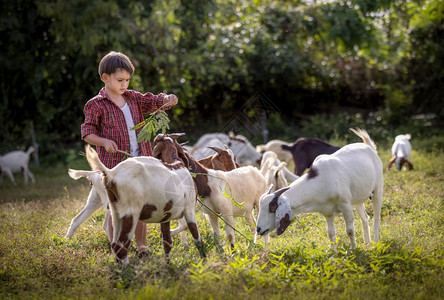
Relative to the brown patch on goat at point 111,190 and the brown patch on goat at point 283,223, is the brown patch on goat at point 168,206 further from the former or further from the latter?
the brown patch on goat at point 283,223

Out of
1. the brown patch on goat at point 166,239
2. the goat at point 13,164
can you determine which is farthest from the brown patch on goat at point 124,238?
the goat at point 13,164

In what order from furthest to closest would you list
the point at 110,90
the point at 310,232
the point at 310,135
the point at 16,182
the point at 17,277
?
the point at 310,135 < the point at 16,182 < the point at 310,232 < the point at 110,90 < the point at 17,277

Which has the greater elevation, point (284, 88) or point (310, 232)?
point (284, 88)

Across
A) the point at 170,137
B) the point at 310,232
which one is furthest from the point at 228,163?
the point at 170,137

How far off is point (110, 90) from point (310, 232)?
310 centimetres

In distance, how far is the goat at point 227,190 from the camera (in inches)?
201

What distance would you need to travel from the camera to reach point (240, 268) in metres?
4.30

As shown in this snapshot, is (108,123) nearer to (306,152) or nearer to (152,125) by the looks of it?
(152,125)

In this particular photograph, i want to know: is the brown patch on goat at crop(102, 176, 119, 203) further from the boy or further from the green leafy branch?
the green leafy branch

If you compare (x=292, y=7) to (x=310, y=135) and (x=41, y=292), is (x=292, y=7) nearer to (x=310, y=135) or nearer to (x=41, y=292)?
(x=310, y=135)

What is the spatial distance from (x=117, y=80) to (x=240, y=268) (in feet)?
6.88

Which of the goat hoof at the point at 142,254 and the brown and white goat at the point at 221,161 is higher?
the brown and white goat at the point at 221,161

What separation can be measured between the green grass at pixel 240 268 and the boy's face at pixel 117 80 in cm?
164

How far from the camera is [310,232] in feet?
20.7
